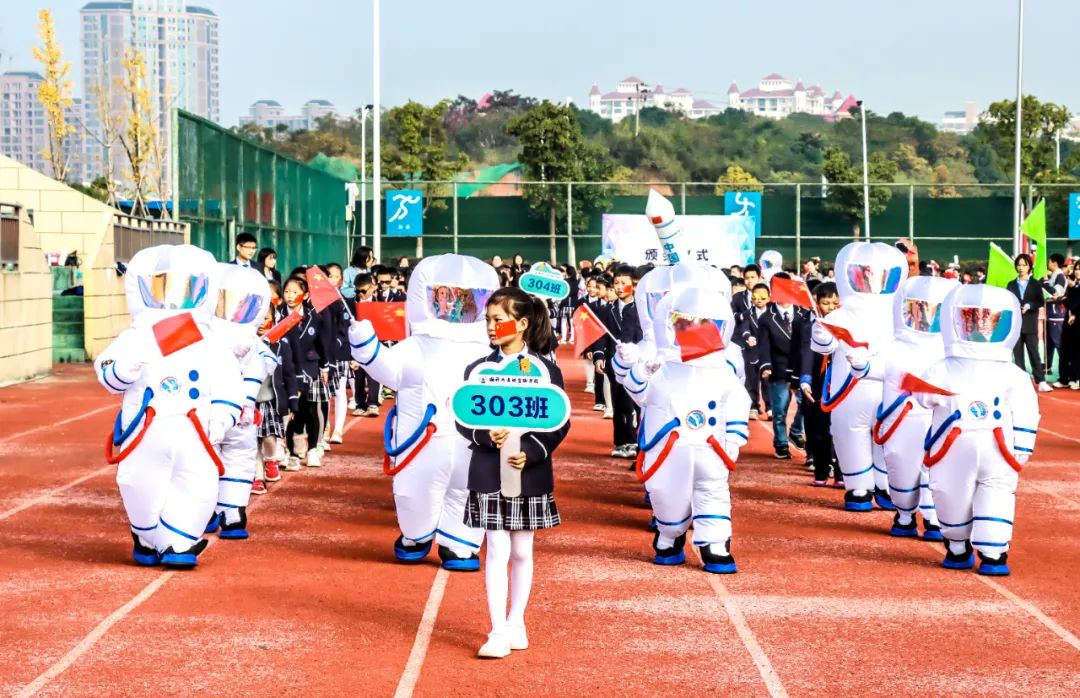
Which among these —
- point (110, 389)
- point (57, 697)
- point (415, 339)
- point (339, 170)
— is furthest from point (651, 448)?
point (339, 170)

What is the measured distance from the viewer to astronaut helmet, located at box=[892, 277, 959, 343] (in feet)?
40.2

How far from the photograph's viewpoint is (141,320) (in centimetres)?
1025

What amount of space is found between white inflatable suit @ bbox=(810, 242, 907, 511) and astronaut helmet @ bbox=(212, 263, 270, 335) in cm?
454

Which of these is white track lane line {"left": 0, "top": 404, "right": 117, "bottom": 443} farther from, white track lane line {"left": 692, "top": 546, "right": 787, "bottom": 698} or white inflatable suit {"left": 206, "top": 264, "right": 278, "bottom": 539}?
white track lane line {"left": 692, "top": 546, "right": 787, "bottom": 698}

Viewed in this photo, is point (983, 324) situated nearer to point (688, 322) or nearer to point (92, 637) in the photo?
point (688, 322)

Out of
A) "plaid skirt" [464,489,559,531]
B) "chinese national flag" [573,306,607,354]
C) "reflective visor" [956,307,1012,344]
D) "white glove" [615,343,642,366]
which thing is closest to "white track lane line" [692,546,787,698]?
"plaid skirt" [464,489,559,531]

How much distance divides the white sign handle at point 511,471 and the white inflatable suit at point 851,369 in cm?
545

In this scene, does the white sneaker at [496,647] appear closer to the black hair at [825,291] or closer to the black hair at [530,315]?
the black hair at [530,315]

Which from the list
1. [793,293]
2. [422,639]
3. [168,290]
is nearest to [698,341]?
[793,293]

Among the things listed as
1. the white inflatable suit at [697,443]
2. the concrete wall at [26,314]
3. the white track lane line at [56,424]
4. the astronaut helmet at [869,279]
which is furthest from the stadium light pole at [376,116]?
the white inflatable suit at [697,443]

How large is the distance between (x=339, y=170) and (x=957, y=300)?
58088 millimetres

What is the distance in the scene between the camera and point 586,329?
11.2 meters

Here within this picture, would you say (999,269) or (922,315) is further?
(999,269)

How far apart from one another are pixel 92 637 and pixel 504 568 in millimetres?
2291
